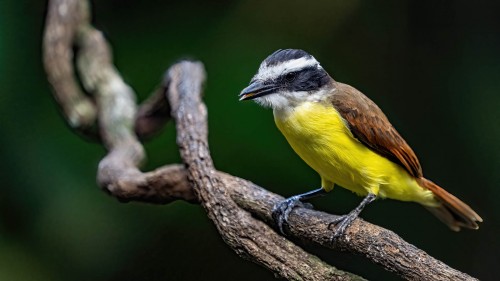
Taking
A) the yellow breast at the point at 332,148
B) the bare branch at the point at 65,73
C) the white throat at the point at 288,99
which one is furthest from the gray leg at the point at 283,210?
the bare branch at the point at 65,73

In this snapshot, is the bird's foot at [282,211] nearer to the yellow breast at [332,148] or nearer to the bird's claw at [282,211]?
the bird's claw at [282,211]

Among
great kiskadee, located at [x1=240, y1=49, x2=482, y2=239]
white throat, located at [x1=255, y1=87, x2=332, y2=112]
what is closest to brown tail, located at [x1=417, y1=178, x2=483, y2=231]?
great kiskadee, located at [x1=240, y1=49, x2=482, y2=239]

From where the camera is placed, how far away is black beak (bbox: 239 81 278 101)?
2.71 meters

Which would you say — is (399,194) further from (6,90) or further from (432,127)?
(6,90)

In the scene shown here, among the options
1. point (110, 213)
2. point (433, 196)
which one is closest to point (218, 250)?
point (110, 213)

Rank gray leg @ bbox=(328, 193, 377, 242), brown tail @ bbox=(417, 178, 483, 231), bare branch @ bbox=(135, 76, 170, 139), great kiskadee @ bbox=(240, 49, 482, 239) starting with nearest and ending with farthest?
gray leg @ bbox=(328, 193, 377, 242), great kiskadee @ bbox=(240, 49, 482, 239), brown tail @ bbox=(417, 178, 483, 231), bare branch @ bbox=(135, 76, 170, 139)

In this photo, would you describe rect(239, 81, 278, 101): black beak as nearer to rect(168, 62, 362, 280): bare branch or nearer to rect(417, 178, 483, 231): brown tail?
rect(168, 62, 362, 280): bare branch

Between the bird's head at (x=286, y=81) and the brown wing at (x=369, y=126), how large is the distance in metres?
0.08

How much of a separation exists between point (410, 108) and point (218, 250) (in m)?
1.06

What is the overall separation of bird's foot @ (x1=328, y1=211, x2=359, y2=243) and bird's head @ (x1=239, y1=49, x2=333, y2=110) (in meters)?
0.42

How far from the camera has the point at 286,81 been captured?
2.78 metres

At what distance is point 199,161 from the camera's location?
2650 millimetres

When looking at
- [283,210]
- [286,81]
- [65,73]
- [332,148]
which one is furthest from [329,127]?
[65,73]

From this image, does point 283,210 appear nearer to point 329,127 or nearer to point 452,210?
point 329,127
